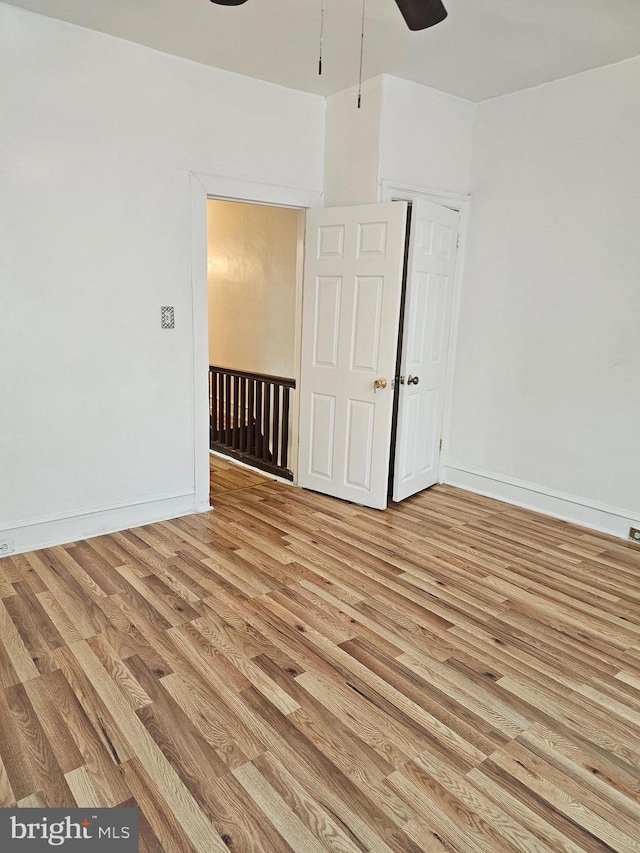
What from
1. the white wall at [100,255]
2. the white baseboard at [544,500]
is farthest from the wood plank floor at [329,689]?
the white wall at [100,255]

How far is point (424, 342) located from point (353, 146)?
56.1 inches

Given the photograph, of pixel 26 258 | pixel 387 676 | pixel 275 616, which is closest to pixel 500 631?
pixel 387 676

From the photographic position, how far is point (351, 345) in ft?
12.9

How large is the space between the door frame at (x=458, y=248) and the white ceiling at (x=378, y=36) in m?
0.67

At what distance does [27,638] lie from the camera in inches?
94.7

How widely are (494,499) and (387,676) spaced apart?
2382 millimetres

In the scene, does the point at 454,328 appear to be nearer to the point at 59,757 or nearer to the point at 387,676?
the point at 387,676

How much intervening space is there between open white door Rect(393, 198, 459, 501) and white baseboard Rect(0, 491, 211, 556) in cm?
153

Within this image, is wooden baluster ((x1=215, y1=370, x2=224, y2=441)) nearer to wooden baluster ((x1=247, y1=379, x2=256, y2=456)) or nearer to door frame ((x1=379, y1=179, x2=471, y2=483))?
wooden baluster ((x1=247, y1=379, x2=256, y2=456))

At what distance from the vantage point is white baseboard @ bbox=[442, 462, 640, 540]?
3.66 m

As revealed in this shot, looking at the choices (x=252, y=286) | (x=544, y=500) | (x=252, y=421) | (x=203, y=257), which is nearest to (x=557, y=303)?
(x=544, y=500)

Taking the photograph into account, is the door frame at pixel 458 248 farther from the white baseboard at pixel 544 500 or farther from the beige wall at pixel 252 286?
the beige wall at pixel 252 286

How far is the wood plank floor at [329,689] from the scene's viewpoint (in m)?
1.63

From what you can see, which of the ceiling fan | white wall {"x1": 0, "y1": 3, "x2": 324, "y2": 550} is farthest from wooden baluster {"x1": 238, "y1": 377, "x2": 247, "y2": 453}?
the ceiling fan
